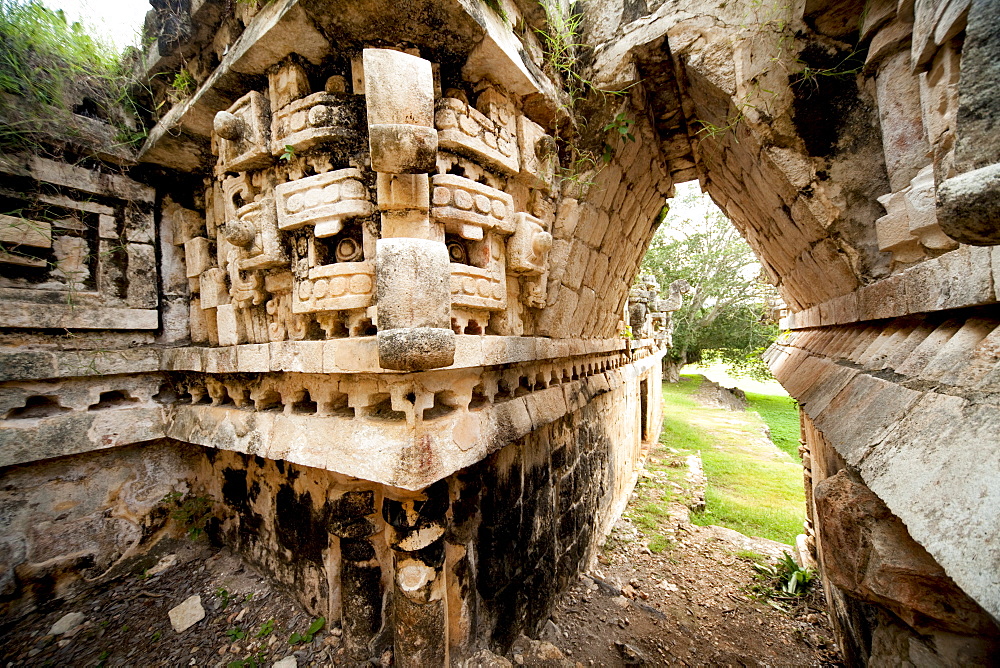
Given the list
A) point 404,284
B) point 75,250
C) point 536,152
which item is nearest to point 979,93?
point 404,284

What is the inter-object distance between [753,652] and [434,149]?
448 centimetres

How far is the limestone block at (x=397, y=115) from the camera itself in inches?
60.6

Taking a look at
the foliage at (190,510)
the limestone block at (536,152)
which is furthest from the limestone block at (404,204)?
the foliage at (190,510)

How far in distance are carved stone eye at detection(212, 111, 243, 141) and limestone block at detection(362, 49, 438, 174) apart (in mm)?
918

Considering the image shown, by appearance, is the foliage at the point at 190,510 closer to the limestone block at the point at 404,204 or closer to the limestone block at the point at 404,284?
the limestone block at the point at 404,284

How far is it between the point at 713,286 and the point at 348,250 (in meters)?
17.1

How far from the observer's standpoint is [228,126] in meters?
1.89

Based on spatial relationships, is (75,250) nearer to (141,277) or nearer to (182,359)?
(141,277)

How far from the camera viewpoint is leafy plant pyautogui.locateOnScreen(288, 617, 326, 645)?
205 cm

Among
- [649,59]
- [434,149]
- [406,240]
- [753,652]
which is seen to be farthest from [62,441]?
[753,652]

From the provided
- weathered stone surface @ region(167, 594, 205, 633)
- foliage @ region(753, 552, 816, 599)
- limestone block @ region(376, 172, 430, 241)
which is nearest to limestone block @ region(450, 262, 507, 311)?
limestone block @ region(376, 172, 430, 241)

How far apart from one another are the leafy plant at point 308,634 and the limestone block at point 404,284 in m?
1.98

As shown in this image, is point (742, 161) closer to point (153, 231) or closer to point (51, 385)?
point (153, 231)

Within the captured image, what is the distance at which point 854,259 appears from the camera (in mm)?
1862
